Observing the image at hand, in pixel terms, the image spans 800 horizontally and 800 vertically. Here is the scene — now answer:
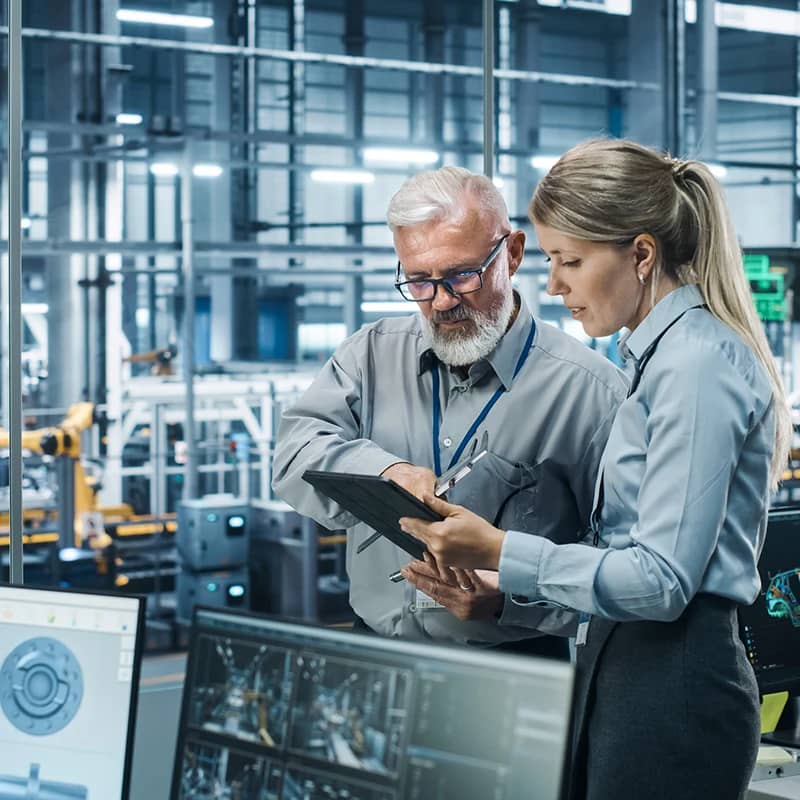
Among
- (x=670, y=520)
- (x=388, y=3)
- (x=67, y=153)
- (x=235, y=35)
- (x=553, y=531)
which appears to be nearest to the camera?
(x=670, y=520)

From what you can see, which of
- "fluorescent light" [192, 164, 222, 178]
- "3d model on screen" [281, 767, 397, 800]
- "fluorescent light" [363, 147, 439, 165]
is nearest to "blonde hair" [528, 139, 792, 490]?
"3d model on screen" [281, 767, 397, 800]

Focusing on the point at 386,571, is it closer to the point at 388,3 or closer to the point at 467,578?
the point at 467,578

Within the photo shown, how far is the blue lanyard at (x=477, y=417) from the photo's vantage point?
180cm

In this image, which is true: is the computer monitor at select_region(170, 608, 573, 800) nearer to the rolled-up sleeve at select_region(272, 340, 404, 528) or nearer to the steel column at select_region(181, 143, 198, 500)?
the rolled-up sleeve at select_region(272, 340, 404, 528)

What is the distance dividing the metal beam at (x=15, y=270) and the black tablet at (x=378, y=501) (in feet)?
4.32

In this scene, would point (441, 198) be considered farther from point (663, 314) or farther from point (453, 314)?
point (663, 314)

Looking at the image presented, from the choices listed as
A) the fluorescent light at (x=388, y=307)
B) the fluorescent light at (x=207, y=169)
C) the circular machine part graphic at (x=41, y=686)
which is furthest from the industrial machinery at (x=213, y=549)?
the circular machine part graphic at (x=41, y=686)

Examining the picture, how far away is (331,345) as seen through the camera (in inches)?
583

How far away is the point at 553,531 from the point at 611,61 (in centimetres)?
1374

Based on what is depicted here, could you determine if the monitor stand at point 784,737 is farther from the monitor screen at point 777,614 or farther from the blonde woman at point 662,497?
the blonde woman at point 662,497

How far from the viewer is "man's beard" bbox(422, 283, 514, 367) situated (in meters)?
1.78

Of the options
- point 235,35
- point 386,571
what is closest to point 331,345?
point 235,35

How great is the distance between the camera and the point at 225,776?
1073mm

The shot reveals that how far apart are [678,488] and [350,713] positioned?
0.49 metres
